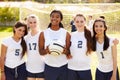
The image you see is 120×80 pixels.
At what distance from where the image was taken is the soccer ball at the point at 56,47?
6266mm

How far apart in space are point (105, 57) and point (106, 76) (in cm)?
34

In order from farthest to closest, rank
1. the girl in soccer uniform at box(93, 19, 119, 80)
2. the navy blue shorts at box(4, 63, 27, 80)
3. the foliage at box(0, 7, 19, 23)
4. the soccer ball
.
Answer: the foliage at box(0, 7, 19, 23) < the navy blue shorts at box(4, 63, 27, 80) < the girl in soccer uniform at box(93, 19, 119, 80) < the soccer ball

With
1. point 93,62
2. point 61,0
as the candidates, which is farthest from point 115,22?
point 61,0

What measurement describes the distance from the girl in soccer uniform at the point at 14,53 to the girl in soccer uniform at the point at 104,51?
127 centimetres

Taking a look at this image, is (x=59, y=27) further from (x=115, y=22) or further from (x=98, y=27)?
(x=115, y=22)

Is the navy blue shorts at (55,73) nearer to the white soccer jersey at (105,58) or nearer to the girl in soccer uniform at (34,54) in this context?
the girl in soccer uniform at (34,54)

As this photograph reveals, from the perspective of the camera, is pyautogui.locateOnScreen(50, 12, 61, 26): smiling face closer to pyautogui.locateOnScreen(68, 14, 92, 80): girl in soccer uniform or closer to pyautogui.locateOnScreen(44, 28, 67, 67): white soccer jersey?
pyautogui.locateOnScreen(44, 28, 67, 67): white soccer jersey

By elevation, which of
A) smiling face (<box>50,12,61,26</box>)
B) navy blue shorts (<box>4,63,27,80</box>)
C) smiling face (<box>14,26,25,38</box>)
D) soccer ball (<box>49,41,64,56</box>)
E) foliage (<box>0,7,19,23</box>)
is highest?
smiling face (<box>50,12,61,26</box>)

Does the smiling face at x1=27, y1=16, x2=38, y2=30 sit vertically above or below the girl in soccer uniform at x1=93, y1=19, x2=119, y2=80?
above

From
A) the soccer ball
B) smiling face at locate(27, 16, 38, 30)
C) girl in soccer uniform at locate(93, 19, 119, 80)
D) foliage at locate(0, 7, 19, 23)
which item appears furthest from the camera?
foliage at locate(0, 7, 19, 23)

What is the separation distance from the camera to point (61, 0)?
46.4m

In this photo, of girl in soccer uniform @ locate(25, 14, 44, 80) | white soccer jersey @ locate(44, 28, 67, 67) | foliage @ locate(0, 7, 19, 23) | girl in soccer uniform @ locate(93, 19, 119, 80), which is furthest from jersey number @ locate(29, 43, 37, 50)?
foliage @ locate(0, 7, 19, 23)

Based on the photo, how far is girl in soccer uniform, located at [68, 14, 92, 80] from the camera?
6469 millimetres

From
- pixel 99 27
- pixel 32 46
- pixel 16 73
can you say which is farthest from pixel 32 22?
pixel 99 27
